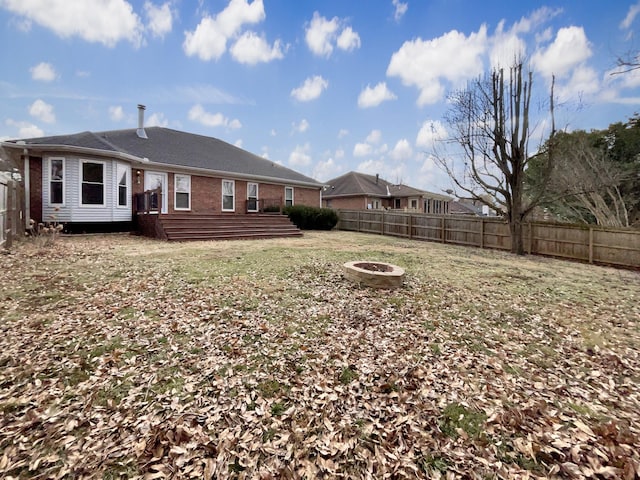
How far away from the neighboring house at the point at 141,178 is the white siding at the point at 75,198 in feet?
0.09

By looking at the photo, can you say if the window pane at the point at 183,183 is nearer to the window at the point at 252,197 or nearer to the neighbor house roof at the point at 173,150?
the neighbor house roof at the point at 173,150

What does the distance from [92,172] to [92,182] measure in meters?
0.40

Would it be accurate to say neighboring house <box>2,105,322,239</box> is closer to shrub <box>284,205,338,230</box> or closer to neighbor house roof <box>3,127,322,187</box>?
neighbor house roof <box>3,127,322,187</box>

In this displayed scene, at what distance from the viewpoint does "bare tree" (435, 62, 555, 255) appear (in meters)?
11.6

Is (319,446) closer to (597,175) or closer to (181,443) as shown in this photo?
(181,443)

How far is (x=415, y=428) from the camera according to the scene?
2.46 metres

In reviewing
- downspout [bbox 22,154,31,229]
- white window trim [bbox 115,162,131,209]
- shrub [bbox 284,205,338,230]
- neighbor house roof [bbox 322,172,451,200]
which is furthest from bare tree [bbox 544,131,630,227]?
downspout [bbox 22,154,31,229]

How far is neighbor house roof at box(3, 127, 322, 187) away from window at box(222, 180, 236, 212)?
2.44 feet

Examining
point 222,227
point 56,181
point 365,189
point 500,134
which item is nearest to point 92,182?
point 56,181

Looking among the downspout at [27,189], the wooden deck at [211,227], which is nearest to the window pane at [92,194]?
the wooden deck at [211,227]

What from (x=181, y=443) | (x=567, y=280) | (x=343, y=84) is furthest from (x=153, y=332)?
(x=343, y=84)

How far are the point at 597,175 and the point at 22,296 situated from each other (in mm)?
22114

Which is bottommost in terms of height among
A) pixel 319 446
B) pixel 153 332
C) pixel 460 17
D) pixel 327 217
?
pixel 319 446

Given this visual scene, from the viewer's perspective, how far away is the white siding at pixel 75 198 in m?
11.2
